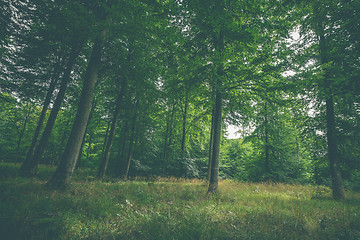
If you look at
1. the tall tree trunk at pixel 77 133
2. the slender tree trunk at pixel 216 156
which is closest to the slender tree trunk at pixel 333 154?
the slender tree trunk at pixel 216 156

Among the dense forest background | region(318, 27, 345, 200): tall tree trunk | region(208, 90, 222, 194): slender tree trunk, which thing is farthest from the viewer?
region(318, 27, 345, 200): tall tree trunk

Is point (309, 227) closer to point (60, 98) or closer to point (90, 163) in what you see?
point (60, 98)

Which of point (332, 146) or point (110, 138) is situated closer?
point (332, 146)

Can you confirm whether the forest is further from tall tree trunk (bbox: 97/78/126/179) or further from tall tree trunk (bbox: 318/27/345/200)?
tall tree trunk (bbox: 97/78/126/179)

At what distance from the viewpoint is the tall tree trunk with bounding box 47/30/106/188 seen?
6113mm

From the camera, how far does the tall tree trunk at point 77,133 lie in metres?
6.11

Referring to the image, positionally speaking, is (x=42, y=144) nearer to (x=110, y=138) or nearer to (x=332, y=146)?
(x=110, y=138)

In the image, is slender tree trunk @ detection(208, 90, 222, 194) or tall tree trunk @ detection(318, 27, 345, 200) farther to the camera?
tall tree trunk @ detection(318, 27, 345, 200)

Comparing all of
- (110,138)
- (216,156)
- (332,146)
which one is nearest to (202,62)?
(216,156)

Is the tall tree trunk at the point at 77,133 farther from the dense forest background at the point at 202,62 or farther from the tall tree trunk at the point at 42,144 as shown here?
the tall tree trunk at the point at 42,144

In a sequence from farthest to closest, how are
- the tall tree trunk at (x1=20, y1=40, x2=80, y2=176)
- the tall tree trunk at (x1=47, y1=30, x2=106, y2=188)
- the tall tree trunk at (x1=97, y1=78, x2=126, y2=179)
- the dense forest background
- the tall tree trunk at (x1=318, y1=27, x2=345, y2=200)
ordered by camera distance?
1. the tall tree trunk at (x1=97, y1=78, x2=126, y2=179)
2. the tall tree trunk at (x1=20, y1=40, x2=80, y2=176)
3. the tall tree trunk at (x1=318, y1=27, x2=345, y2=200)
4. the tall tree trunk at (x1=47, y1=30, x2=106, y2=188)
5. the dense forest background

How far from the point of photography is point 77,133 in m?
6.50

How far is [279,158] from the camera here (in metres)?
16.3

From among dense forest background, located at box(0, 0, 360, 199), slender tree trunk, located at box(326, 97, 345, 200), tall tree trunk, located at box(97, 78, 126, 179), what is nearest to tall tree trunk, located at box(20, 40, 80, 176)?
dense forest background, located at box(0, 0, 360, 199)
